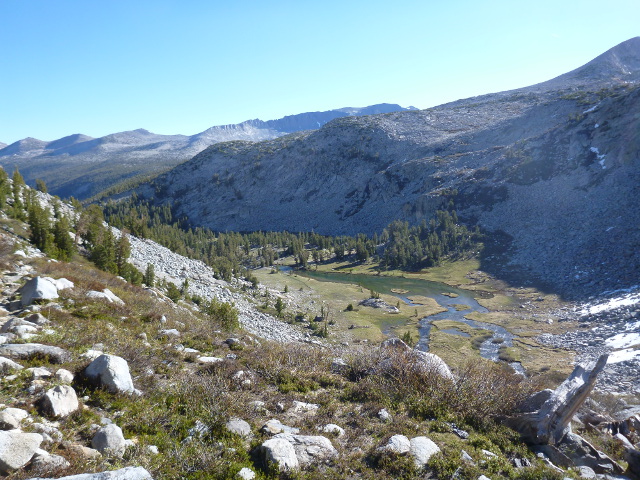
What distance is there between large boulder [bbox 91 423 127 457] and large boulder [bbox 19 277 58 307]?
9.01m

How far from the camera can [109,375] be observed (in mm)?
8266

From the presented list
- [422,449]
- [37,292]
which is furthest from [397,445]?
[37,292]

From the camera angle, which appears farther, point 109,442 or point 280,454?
point 280,454

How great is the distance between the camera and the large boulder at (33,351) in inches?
332

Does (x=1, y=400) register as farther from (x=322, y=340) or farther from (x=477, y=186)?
(x=477, y=186)

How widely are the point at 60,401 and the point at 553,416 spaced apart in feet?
39.9

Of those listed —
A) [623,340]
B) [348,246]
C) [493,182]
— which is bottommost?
[348,246]

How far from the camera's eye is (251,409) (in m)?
8.88

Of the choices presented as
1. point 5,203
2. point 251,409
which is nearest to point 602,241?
point 251,409

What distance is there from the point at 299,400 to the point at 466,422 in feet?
15.6

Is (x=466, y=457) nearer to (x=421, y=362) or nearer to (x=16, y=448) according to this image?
(x=421, y=362)

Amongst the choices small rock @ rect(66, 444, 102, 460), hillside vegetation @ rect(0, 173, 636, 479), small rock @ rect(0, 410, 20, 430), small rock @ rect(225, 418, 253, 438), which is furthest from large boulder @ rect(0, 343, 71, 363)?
small rock @ rect(225, 418, 253, 438)

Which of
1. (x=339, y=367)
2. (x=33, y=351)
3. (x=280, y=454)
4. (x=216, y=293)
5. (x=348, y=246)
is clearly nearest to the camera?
(x=280, y=454)

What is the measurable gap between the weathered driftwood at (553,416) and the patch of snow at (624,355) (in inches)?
1253
